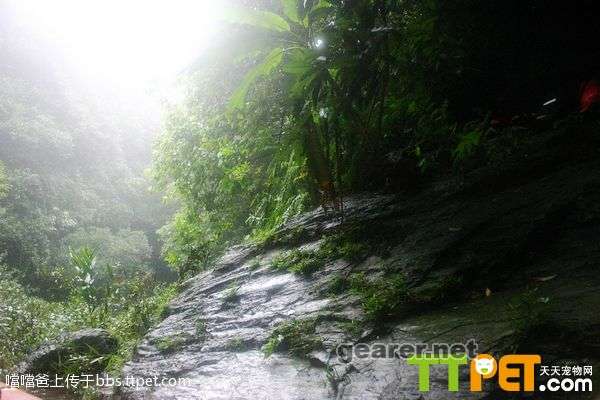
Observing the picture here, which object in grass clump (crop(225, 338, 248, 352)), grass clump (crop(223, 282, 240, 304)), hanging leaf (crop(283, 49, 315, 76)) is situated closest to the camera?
hanging leaf (crop(283, 49, 315, 76))

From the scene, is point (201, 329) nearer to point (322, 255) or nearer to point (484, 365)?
point (322, 255)

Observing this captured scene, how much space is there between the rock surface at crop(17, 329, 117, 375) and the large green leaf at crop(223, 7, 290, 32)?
14.1 ft

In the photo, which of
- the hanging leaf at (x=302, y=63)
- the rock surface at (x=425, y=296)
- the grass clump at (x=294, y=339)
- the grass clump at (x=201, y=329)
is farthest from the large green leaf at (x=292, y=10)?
the grass clump at (x=201, y=329)

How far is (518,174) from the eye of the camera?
9.34 feet

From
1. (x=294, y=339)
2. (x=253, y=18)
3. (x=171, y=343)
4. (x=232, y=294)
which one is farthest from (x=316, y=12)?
(x=171, y=343)

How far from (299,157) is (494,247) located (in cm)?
151

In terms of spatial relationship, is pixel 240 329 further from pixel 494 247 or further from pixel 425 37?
pixel 425 37

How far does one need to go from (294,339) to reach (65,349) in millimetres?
4035

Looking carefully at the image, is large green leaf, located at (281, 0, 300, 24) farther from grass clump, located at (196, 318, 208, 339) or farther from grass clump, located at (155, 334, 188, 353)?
grass clump, located at (155, 334, 188, 353)

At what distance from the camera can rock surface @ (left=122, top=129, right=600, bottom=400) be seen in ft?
5.78

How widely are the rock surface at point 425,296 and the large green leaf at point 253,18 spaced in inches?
64.4

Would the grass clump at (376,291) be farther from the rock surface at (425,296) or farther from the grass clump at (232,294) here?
the grass clump at (232,294)

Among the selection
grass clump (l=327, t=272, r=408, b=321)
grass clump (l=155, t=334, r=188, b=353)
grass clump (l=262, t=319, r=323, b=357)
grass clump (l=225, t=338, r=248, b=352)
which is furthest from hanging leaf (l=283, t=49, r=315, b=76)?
grass clump (l=155, t=334, r=188, b=353)

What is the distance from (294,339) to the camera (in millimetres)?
2461
